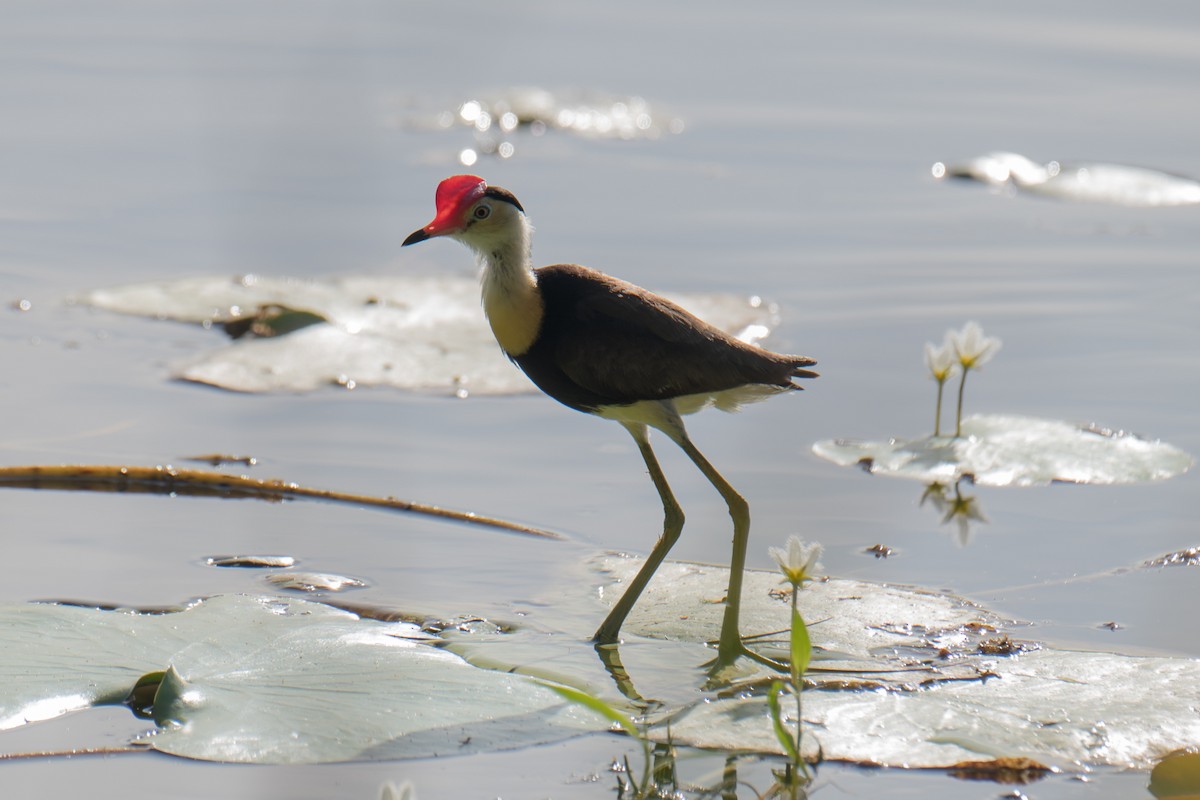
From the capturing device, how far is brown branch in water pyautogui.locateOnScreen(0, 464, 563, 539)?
4750 mm

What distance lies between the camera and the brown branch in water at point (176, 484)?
4.75 m

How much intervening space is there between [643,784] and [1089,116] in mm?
7858

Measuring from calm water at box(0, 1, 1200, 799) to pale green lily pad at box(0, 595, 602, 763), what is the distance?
0.06 meters

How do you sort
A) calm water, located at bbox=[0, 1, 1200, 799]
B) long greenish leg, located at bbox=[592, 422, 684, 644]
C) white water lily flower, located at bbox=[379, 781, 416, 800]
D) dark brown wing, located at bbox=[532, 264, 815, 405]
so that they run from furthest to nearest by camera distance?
calm water, located at bbox=[0, 1, 1200, 799] < dark brown wing, located at bbox=[532, 264, 815, 405] < long greenish leg, located at bbox=[592, 422, 684, 644] < white water lily flower, located at bbox=[379, 781, 416, 800]

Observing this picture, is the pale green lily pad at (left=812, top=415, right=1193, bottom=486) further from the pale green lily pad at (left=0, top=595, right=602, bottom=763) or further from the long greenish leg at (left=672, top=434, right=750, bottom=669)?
the pale green lily pad at (left=0, top=595, right=602, bottom=763)

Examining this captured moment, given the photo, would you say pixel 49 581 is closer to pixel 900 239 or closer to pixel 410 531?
pixel 410 531

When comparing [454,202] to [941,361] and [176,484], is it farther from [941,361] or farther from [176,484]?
[941,361]

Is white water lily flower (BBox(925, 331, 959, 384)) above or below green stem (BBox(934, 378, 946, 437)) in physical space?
above

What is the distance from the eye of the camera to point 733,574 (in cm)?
400

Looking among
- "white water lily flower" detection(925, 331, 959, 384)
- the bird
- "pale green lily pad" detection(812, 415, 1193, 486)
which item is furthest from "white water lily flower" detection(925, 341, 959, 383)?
the bird

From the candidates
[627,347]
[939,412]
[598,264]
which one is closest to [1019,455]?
[939,412]

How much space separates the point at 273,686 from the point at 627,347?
1.24 metres

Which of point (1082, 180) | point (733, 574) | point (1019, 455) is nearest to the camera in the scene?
point (733, 574)

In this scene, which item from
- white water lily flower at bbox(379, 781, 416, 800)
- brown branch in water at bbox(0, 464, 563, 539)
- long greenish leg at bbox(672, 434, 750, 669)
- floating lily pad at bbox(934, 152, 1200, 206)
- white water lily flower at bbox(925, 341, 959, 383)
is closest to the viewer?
white water lily flower at bbox(379, 781, 416, 800)
